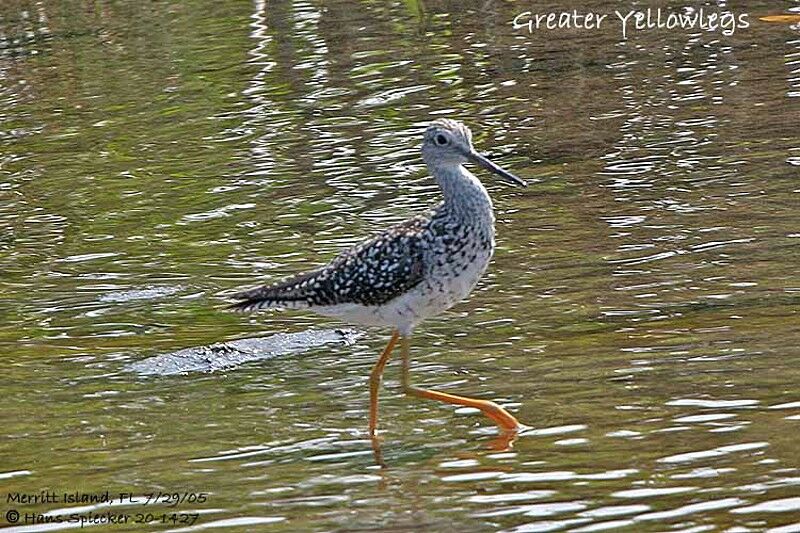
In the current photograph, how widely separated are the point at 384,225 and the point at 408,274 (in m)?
3.38

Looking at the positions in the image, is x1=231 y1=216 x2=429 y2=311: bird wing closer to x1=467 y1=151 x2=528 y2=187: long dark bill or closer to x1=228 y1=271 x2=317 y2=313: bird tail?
Answer: x1=228 y1=271 x2=317 y2=313: bird tail

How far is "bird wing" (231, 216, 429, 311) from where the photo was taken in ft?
29.5

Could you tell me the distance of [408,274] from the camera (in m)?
8.96

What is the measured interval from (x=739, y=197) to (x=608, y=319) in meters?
2.45

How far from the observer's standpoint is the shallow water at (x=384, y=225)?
308 inches

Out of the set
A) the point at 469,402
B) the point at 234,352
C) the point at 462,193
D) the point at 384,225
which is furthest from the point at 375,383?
the point at 384,225

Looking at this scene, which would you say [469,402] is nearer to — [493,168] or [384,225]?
[493,168]

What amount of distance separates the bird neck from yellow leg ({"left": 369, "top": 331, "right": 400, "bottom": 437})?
75 cm

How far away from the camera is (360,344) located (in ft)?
33.4

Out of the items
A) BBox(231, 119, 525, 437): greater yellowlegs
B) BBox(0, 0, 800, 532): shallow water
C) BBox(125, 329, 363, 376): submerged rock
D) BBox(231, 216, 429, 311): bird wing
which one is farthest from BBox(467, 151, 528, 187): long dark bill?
BBox(125, 329, 363, 376): submerged rock

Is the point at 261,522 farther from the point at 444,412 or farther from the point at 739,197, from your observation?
the point at 739,197

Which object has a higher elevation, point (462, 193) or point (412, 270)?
point (462, 193)

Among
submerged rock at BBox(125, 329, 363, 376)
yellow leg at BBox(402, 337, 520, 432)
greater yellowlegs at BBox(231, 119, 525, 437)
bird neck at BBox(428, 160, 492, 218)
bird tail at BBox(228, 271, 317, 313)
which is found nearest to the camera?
yellow leg at BBox(402, 337, 520, 432)

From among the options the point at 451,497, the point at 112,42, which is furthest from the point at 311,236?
the point at 112,42
